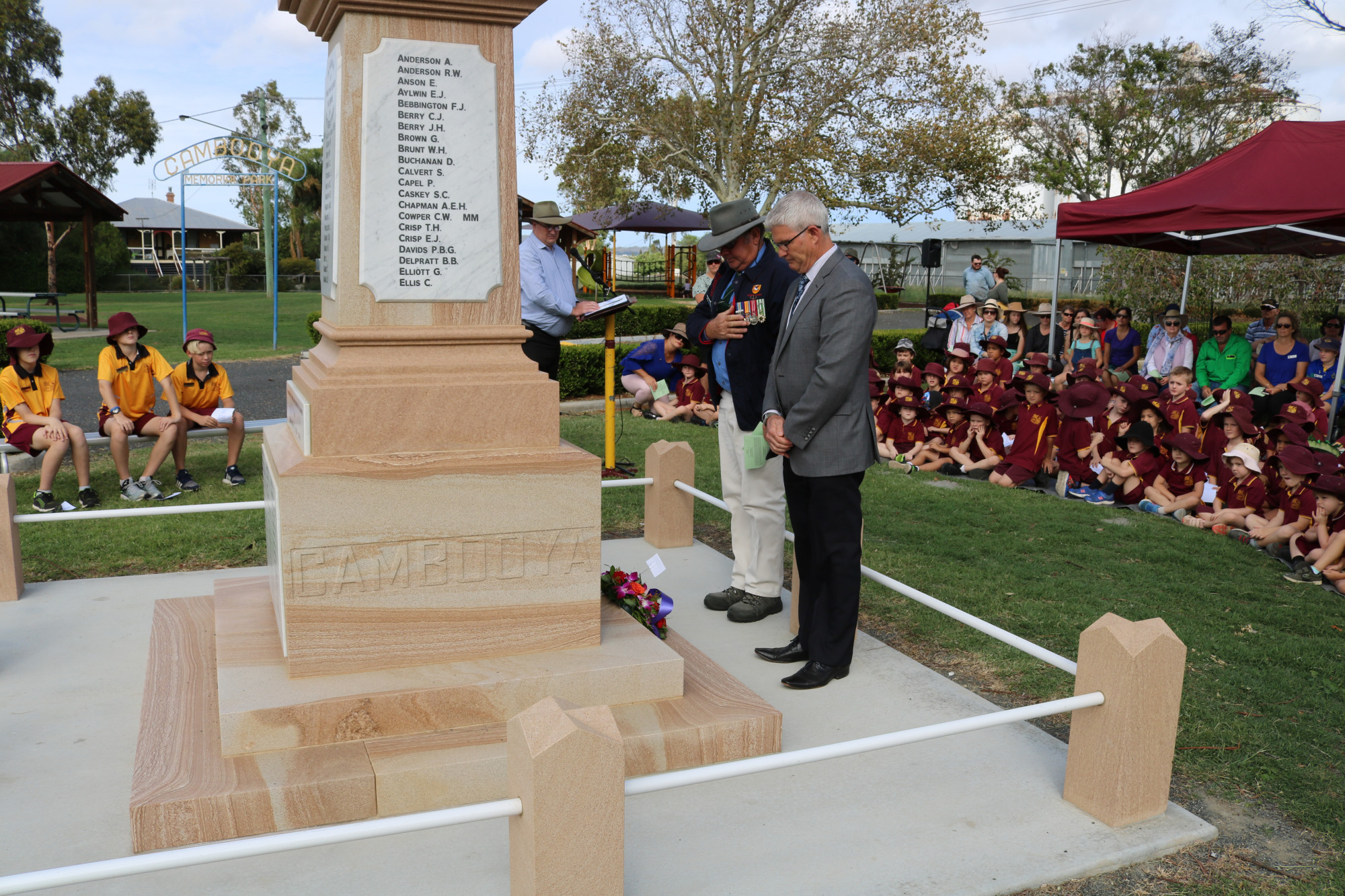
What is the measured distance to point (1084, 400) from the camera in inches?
356

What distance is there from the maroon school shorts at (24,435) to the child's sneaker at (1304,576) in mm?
8440

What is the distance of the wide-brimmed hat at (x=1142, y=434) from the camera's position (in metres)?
8.23

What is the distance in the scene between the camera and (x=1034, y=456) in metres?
8.99

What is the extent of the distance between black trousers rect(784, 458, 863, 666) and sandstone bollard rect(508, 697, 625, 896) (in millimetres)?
1929

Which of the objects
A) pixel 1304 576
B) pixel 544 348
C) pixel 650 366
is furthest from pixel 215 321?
pixel 1304 576

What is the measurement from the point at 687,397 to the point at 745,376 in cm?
714

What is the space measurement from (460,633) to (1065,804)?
213cm

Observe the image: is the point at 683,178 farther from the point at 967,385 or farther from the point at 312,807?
the point at 312,807

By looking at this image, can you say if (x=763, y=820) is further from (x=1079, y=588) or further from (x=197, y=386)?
(x=197, y=386)

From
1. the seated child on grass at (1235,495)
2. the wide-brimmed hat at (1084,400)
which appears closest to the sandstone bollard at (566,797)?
the seated child on grass at (1235,495)

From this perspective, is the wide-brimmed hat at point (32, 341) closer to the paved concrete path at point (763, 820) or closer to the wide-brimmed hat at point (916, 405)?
the paved concrete path at point (763, 820)

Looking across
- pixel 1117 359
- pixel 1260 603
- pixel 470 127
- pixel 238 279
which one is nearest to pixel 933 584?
pixel 1260 603

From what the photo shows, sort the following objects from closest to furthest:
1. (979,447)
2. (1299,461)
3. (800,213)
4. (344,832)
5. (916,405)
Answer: (344,832) → (800,213) → (1299,461) → (979,447) → (916,405)

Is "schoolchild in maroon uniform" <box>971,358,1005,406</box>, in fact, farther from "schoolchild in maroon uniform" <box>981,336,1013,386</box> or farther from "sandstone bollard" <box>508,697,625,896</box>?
"sandstone bollard" <box>508,697,625,896</box>
